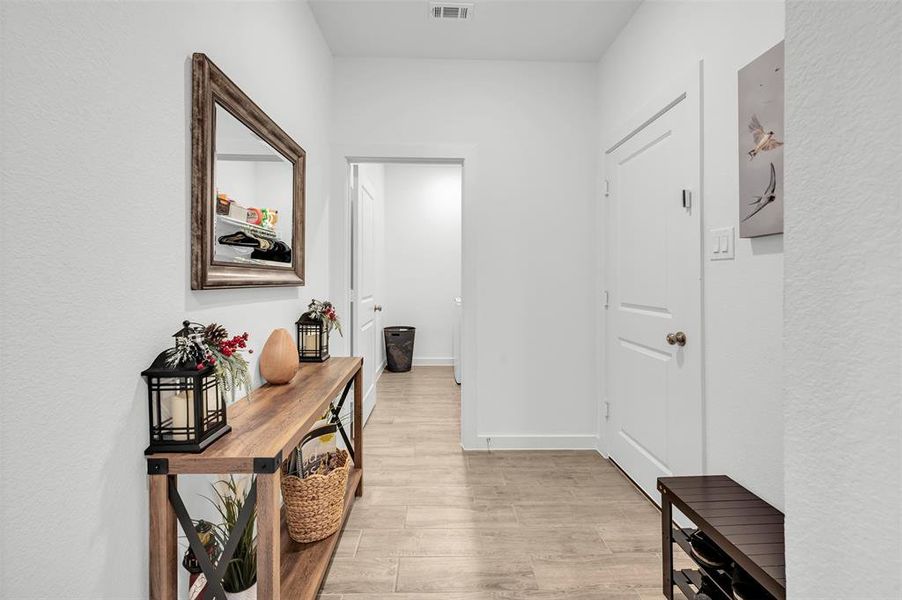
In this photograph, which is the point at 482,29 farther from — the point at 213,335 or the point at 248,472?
the point at 248,472

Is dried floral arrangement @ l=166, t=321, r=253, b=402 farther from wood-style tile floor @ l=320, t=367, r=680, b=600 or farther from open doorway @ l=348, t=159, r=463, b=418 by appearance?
open doorway @ l=348, t=159, r=463, b=418

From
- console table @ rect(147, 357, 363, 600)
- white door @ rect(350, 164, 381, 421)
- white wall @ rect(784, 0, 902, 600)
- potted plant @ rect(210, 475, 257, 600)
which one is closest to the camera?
white wall @ rect(784, 0, 902, 600)

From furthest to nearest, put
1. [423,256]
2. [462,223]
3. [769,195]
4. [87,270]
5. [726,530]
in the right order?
[423,256] → [462,223] → [769,195] → [726,530] → [87,270]

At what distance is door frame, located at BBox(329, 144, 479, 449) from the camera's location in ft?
10.00

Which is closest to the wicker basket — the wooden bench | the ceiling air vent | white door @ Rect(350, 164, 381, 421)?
the wooden bench

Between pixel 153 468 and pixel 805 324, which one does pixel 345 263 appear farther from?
pixel 805 324

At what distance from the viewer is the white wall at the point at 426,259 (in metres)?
6.01

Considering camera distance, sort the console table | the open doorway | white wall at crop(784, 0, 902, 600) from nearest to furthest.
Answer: white wall at crop(784, 0, 902, 600) < the console table < the open doorway

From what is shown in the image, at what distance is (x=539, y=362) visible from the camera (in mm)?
3135

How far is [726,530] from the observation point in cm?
133

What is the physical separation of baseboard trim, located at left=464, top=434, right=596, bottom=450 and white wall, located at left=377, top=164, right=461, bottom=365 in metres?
3.01

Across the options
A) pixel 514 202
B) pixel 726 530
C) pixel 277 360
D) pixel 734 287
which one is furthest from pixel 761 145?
pixel 277 360

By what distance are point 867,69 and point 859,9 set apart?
7 cm

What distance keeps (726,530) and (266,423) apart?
1.34 metres
